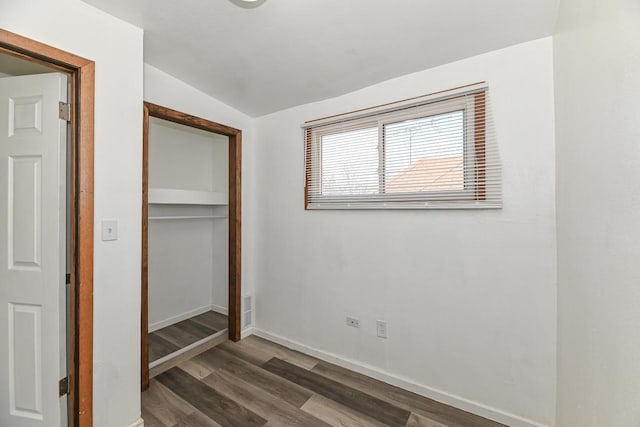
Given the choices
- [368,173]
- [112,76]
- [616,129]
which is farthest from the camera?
[368,173]

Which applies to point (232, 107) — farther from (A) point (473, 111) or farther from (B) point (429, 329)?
(B) point (429, 329)

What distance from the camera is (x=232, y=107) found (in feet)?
8.70

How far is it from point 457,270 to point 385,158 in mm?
954

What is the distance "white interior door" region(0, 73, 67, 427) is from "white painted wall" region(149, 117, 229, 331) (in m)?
1.53

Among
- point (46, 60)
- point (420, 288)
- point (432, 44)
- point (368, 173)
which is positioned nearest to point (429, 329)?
point (420, 288)

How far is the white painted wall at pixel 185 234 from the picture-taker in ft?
9.98

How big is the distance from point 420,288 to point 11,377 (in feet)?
7.94

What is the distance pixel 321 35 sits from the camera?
1667mm

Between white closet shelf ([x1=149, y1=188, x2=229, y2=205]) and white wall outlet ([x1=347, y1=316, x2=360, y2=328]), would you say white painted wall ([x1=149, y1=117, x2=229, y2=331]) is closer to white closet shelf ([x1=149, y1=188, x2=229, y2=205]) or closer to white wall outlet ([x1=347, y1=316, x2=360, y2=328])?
white closet shelf ([x1=149, y1=188, x2=229, y2=205])

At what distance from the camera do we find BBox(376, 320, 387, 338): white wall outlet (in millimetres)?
2084

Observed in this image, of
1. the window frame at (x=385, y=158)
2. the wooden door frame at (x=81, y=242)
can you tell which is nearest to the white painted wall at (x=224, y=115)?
the wooden door frame at (x=81, y=242)

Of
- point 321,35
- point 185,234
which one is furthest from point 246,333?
point 321,35

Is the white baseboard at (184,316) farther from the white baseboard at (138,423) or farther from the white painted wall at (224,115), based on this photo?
the white baseboard at (138,423)

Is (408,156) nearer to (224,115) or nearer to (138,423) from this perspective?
(224,115)
